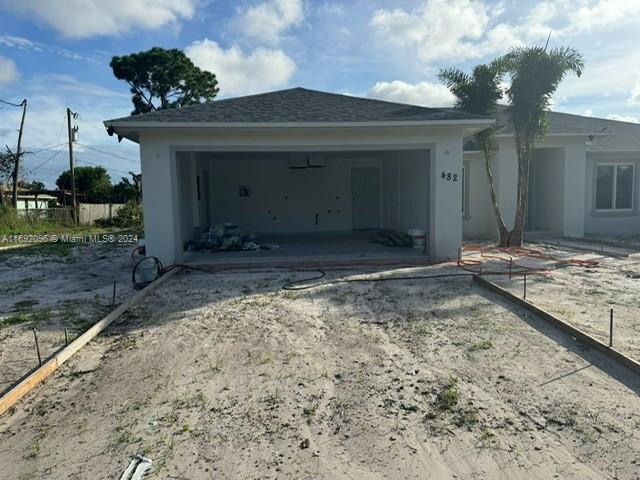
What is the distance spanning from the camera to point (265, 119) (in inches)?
360

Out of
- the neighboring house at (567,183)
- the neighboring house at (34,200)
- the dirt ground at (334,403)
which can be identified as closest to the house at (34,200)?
the neighboring house at (34,200)

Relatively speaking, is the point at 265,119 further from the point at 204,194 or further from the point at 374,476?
the point at 374,476

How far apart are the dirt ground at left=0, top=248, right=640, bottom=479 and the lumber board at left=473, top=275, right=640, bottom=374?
11cm

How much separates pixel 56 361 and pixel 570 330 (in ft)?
17.1

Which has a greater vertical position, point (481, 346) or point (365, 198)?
point (365, 198)

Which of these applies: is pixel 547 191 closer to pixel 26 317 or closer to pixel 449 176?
pixel 449 176

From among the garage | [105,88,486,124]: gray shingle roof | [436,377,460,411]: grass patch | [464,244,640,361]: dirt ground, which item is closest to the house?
the garage

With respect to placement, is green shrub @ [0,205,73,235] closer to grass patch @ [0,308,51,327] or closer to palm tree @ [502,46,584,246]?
grass patch @ [0,308,51,327]

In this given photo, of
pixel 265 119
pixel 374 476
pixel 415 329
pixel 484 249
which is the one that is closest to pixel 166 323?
pixel 415 329

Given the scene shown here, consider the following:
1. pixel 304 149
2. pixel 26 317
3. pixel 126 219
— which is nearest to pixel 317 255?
pixel 304 149

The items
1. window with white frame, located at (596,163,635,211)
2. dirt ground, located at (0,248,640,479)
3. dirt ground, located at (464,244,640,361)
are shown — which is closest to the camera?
dirt ground, located at (0,248,640,479)

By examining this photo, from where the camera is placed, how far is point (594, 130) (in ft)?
47.1

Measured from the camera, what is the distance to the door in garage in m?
15.8

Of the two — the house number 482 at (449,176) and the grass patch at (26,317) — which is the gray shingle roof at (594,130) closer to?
the house number 482 at (449,176)
